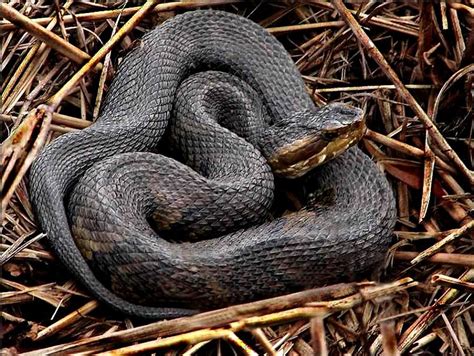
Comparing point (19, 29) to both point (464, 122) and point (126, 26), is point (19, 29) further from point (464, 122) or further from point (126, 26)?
point (464, 122)

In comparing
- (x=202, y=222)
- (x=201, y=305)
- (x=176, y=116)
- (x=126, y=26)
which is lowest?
(x=201, y=305)

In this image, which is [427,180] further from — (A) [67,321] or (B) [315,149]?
(A) [67,321]

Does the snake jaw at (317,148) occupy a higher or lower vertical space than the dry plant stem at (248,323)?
higher

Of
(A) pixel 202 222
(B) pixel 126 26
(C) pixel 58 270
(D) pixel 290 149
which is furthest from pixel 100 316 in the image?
(B) pixel 126 26

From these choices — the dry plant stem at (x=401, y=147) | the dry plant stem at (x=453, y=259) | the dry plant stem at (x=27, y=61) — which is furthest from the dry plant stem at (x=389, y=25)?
the dry plant stem at (x=27, y=61)

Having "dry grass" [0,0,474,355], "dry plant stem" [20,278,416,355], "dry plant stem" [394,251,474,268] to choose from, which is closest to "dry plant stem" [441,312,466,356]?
"dry grass" [0,0,474,355]

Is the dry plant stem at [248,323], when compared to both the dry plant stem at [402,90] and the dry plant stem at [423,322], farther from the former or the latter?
the dry plant stem at [402,90]

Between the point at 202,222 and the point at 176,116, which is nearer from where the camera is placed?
the point at 202,222
